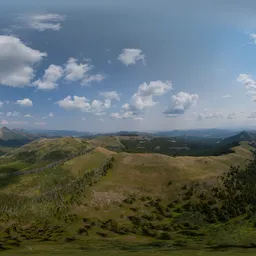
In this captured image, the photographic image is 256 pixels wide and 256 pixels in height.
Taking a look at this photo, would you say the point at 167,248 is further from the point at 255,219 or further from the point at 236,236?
the point at 255,219

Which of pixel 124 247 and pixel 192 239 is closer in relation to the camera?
pixel 124 247

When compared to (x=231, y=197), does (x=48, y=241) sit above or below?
below

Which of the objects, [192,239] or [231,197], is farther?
[231,197]

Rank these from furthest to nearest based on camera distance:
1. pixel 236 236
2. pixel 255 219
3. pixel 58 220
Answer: pixel 58 220 → pixel 255 219 → pixel 236 236

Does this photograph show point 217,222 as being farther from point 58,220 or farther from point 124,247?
point 58,220

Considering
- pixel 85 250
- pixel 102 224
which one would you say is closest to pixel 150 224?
pixel 102 224

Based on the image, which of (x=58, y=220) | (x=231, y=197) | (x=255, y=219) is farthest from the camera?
(x=231, y=197)

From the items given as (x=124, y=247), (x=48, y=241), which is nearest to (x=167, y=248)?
(x=124, y=247)

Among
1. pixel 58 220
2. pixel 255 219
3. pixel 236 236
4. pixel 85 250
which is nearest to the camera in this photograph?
pixel 85 250

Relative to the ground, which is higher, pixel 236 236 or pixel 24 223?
pixel 236 236
